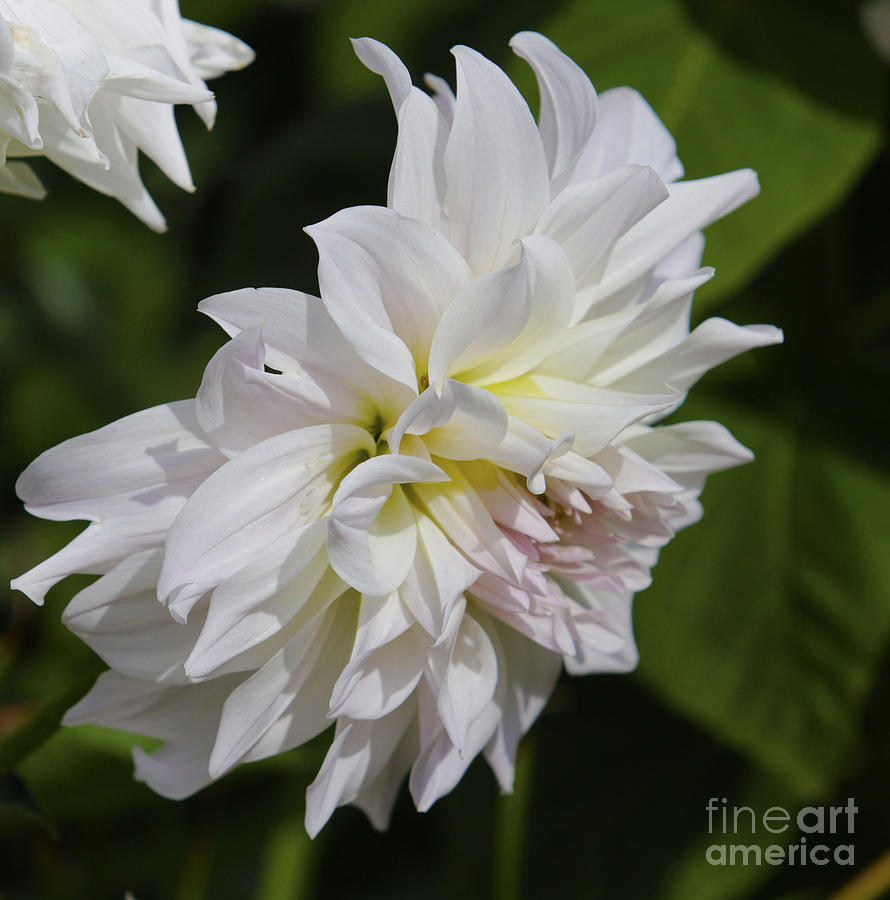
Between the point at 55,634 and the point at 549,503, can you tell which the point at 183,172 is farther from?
the point at 55,634

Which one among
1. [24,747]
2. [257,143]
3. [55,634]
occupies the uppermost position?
[24,747]

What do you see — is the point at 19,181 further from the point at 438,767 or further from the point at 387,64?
the point at 438,767

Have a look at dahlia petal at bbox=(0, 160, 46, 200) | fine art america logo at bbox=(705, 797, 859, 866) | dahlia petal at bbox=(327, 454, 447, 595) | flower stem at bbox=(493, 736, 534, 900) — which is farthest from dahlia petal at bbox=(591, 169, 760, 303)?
fine art america logo at bbox=(705, 797, 859, 866)

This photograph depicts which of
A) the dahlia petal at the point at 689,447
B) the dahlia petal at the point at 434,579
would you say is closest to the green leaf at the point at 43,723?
the dahlia petal at the point at 434,579

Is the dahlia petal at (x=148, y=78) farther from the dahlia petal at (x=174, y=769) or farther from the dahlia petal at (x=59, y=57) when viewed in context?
the dahlia petal at (x=174, y=769)

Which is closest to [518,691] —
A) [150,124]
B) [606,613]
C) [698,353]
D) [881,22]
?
[606,613]

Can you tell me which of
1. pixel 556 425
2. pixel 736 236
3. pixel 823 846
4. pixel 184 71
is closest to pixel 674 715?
pixel 823 846

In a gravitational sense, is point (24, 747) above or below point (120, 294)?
above
